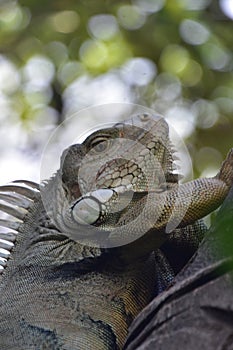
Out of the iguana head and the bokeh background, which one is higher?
the iguana head

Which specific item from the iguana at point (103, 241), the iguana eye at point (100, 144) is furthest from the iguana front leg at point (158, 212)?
the iguana eye at point (100, 144)

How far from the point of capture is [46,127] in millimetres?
7984

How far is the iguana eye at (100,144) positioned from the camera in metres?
4.21

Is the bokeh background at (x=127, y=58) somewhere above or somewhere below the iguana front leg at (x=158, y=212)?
below

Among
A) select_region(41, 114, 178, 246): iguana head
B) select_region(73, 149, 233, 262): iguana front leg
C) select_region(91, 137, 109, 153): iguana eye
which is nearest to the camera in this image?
select_region(73, 149, 233, 262): iguana front leg

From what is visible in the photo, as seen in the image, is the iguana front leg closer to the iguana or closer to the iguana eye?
the iguana

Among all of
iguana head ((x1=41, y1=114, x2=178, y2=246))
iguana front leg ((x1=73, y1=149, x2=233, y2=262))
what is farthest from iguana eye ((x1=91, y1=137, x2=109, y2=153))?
iguana front leg ((x1=73, y1=149, x2=233, y2=262))

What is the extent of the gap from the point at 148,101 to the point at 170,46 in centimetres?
49

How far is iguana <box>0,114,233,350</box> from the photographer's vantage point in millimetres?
3750

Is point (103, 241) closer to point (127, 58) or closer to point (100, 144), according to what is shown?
point (100, 144)

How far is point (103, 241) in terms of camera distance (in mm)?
3951

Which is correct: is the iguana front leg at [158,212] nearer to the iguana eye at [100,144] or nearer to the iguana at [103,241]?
the iguana at [103,241]

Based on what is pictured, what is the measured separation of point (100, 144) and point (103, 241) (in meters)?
0.48

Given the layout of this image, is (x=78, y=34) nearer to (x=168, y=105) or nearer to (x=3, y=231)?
(x=168, y=105)
